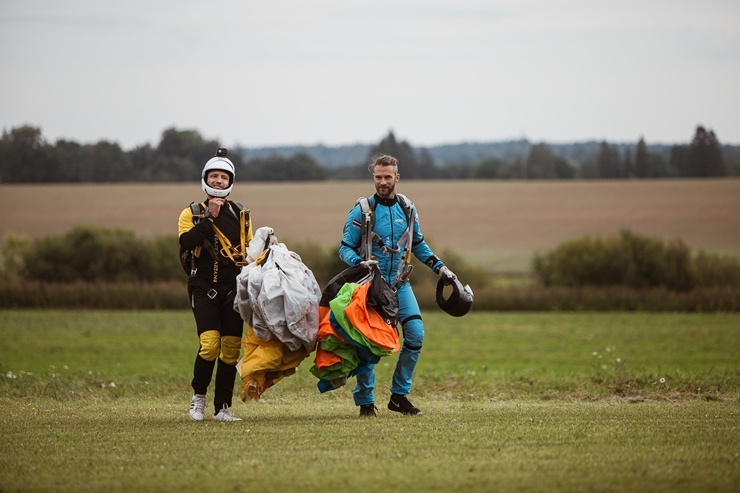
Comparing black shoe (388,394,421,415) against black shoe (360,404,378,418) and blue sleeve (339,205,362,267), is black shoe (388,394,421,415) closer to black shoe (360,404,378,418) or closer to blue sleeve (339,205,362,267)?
black shoe (360,404,378,418)

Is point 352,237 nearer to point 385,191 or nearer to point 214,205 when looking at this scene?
point 385,191

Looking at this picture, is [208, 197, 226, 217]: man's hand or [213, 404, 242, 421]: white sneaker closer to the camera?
[208, 197, 226, 217]: man's hand

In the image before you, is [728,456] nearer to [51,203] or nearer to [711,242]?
[711,242]

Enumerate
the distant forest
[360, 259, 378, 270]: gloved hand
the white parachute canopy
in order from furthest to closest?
the distant forest, [360, 259, 378, 270]: gloved hand, the white parachute canopy

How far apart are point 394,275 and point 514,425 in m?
1.84

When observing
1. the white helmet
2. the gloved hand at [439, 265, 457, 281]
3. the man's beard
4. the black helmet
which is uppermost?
the white helmet

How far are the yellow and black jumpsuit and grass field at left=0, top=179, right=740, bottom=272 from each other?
49320 mm

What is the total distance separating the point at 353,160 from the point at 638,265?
4926 cm

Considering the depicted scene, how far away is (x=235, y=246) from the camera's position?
10516 millimetres

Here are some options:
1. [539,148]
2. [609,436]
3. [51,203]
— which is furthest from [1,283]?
[539,148]

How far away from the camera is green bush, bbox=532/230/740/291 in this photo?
55.5 m

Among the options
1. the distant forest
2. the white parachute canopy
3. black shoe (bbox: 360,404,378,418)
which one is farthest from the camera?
the distant forest

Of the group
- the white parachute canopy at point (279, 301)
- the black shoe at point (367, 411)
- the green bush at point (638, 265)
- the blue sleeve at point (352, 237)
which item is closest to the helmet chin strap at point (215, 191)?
the white parachute canopy at point (279, 301)

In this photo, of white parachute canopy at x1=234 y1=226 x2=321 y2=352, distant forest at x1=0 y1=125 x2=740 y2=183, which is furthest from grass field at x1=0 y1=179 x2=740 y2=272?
white parachute canopy at x1=234 y1=226 x2=321 y2=352
